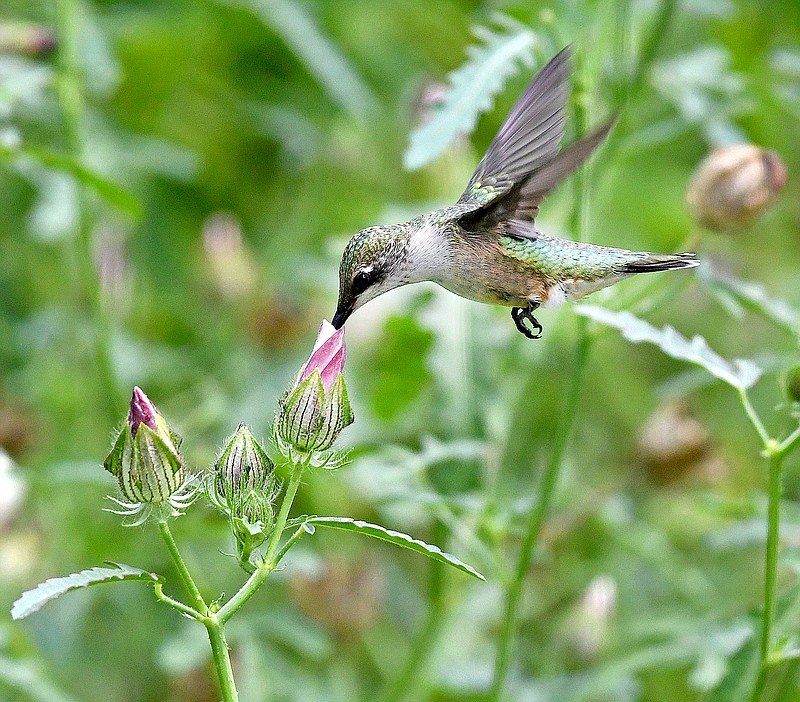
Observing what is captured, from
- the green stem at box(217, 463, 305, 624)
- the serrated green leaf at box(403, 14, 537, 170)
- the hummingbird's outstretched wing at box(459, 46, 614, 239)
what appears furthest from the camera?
the serrated green leaf at box(403, 14, 537, 170)

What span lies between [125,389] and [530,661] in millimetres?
1158

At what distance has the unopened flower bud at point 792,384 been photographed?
1.62 meters

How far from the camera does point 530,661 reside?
2738 millimetres

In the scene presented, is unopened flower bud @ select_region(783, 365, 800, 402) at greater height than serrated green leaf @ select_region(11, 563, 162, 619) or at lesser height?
greater

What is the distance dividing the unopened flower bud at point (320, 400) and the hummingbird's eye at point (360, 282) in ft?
0.46

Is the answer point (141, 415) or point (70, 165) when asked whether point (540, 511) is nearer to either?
point (141, 415)

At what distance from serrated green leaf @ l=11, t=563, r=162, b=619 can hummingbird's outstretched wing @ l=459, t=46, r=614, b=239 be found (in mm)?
687

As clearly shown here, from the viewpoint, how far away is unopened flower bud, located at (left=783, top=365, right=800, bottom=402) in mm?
1623

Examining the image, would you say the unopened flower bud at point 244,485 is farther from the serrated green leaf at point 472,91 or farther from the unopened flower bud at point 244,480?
the serrated green leaf at point 472,91

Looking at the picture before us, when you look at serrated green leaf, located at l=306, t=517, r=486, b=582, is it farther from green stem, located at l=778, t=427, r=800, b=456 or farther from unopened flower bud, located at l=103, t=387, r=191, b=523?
green stem, located at l=778, t=427, r=800, b=456

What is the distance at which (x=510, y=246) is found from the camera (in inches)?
70.5

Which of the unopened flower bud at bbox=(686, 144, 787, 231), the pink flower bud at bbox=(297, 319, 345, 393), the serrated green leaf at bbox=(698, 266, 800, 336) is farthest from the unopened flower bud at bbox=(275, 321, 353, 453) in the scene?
the unopened flower bud at bbox=(686, 144, 787, 231)

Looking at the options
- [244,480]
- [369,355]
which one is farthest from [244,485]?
[369,355]

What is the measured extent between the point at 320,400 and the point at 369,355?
1916 millimetres
